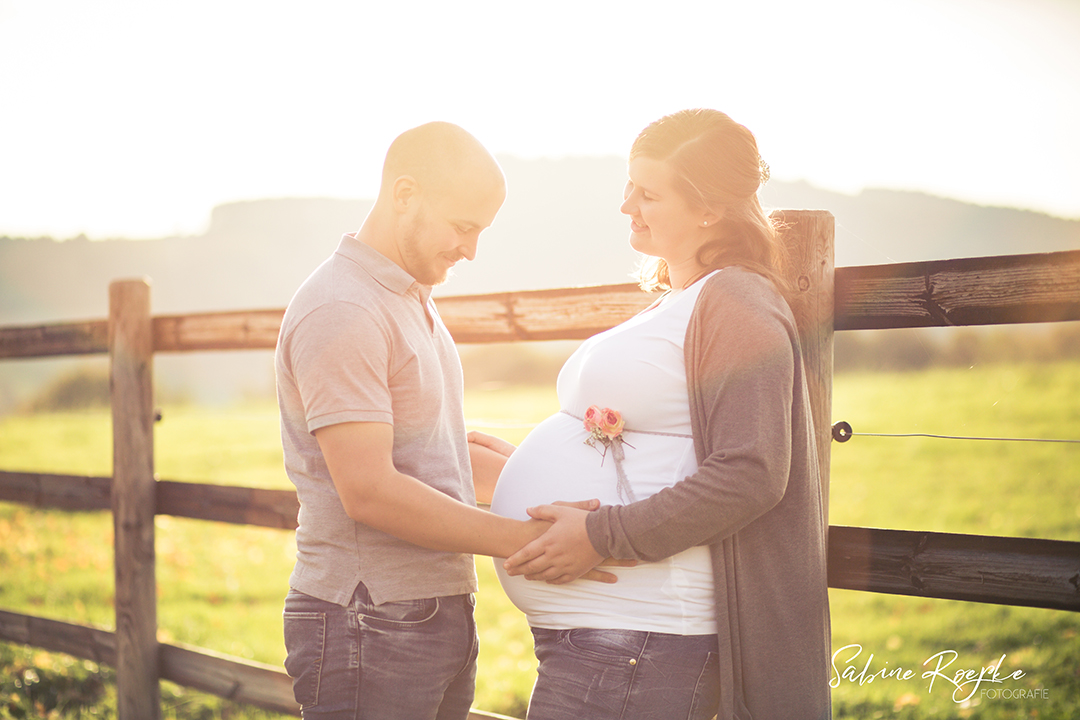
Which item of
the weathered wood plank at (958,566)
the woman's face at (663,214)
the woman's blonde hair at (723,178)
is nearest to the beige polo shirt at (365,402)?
the woman's face at (663,214)

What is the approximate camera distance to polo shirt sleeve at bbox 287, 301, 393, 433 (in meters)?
1.48

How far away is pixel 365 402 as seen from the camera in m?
1.49

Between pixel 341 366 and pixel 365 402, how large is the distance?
0.09 metres

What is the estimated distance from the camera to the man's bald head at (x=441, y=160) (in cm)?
170

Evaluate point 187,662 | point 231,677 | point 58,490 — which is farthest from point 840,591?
point 58,490

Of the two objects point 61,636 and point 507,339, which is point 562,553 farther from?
point 61,636

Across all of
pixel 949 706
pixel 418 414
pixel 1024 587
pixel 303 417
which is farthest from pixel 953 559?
pixel 949 706

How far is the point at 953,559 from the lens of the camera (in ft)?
5.99

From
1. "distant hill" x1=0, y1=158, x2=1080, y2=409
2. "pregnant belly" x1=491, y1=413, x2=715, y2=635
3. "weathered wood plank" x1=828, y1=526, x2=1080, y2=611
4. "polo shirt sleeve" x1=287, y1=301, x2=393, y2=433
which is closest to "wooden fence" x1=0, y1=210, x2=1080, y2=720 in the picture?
"weathered wood plank" x1=828, y1=526, x2=1080, y2=611

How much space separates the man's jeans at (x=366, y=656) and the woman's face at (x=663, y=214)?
1.01m

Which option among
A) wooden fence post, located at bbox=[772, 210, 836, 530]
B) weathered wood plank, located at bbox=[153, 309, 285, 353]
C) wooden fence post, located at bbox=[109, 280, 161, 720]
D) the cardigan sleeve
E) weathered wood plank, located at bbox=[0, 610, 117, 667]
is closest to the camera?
the cardigan sleeve

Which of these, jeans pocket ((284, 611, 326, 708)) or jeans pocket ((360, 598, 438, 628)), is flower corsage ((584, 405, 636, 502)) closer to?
jeans pocket ((360, 598, 438, 628))

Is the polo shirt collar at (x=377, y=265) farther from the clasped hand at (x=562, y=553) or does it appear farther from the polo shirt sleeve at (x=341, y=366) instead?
the clasped hand at (x=562, y=553)

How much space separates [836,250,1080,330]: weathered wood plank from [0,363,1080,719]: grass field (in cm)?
91
